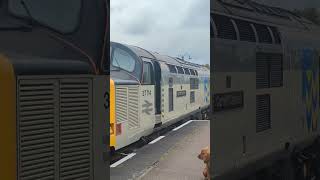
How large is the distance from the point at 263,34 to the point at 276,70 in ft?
1.46

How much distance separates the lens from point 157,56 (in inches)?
531

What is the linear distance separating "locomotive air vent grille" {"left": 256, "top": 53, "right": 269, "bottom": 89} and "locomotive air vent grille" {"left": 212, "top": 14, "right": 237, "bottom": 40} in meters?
0.53

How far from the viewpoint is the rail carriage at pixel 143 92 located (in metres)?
9.89

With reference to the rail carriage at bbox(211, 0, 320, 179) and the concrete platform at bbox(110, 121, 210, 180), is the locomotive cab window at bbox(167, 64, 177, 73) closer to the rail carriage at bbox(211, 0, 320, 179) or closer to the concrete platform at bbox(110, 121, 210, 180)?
the concrete platform at bbox(110, 121, 210, 180)

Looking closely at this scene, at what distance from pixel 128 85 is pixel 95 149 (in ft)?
24.7

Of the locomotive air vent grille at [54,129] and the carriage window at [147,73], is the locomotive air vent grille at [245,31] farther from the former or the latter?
the carriage window at [147,73]

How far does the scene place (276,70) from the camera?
173 inches

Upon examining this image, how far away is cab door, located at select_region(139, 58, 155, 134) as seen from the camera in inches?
460

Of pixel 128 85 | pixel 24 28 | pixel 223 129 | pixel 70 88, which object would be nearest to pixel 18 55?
pixel 24 28

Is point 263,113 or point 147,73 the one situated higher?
point 147,73

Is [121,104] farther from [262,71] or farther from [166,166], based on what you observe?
[262,71]

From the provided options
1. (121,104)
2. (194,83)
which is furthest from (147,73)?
(194,83)

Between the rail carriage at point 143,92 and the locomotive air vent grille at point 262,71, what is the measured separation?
3.69 m

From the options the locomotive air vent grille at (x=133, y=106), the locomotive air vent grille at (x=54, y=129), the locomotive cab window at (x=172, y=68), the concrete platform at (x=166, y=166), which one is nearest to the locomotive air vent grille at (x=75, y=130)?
the locomotive air vent grille at (x=54, y=129)
